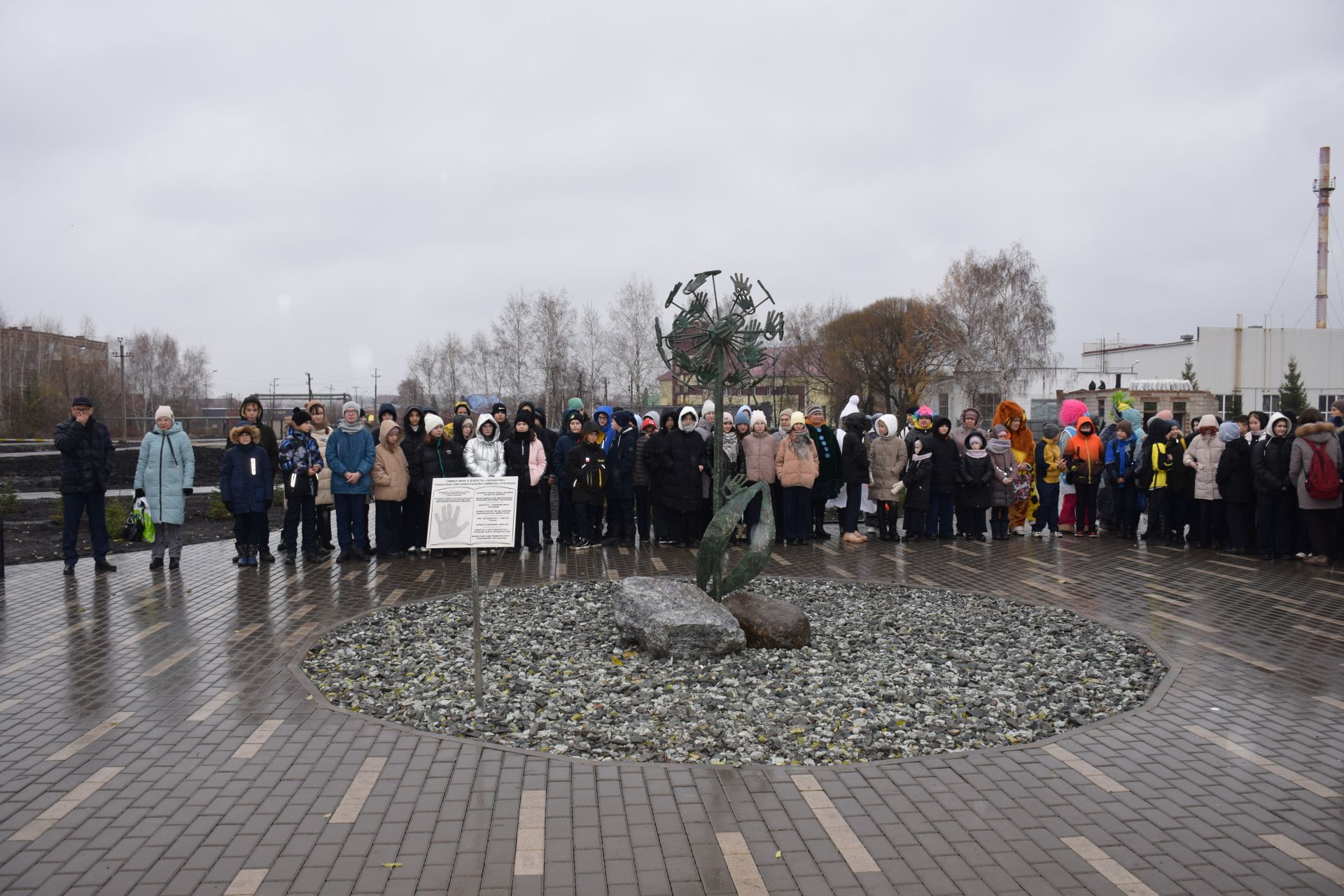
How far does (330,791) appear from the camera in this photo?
4707 mm

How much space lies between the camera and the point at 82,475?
10883 mm

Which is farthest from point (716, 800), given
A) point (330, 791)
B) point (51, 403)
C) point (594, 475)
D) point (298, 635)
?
point (51, 403)

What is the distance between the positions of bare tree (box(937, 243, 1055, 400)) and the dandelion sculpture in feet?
154

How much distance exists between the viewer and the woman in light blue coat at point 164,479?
1134cm

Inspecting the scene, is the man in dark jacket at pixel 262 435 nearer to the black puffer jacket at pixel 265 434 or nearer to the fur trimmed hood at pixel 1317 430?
the black puffer jacket at pixel 265 434

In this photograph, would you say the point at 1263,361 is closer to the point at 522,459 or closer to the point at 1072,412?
the point at 1072,412

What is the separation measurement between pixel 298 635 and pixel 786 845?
5333mm

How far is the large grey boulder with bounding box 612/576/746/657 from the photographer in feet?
23.1

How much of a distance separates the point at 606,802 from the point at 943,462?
10.3 metres

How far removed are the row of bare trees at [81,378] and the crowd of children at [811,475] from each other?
172 feet

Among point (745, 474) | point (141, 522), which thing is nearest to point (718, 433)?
point (745, 474)

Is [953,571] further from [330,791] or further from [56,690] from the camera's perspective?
[56,690]

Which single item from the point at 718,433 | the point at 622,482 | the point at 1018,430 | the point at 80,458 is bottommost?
the point at 622,482

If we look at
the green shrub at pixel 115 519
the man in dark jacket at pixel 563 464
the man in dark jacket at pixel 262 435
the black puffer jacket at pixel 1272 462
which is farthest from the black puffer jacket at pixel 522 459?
the black puffer jacket at pixel 1272 462
